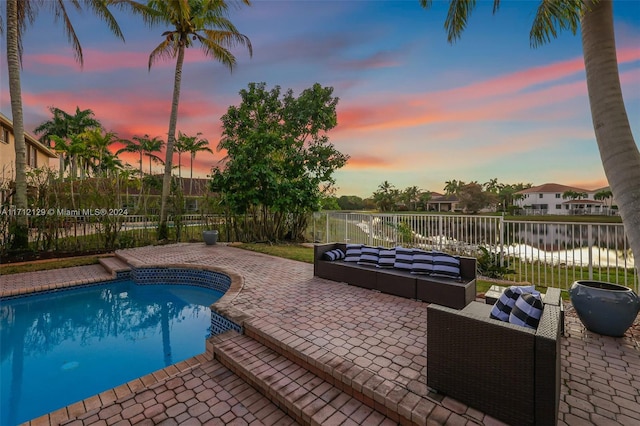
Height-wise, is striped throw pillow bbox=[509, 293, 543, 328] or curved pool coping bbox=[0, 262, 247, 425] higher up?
striped throw pillow bbox=[509, 293, 543, 328]

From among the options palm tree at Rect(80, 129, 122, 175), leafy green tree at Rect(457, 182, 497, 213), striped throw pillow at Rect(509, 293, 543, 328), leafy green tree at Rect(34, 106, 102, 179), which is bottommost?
striped throw pillow at Rect(509, 293, 543, 328)

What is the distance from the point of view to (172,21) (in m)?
10.8

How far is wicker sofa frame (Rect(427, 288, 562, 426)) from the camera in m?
1.84

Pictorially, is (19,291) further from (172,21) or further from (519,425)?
(172,21)

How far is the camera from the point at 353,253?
19.1 feet

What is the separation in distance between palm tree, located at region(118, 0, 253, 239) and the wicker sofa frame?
1163 cm

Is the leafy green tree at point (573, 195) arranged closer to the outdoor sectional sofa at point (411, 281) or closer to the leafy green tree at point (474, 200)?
the leafy green tree at point (474, 200)

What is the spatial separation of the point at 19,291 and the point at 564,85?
1392 centimetres

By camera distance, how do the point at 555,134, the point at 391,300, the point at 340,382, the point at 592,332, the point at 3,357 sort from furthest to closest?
the point at 555,134
the point at 391,300
the point at 3,357
the point at 592,332
the point at 340,382

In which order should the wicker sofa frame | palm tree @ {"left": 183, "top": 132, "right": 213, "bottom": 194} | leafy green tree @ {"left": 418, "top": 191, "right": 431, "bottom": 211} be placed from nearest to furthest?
1. the wicker sofa frame
2. palm tree @ {"left": 183, "top": 132, "right": 213, "bottom": 194}
3. leafy green tree @ {"left": 418, "top": 191, "right": 431, "bottom": 211}

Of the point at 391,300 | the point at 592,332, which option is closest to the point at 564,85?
the point at 592,332

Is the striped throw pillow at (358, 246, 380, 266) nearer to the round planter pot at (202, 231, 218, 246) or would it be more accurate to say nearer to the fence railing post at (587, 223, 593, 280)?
the fence railing post at (587, 223, 593, 280)

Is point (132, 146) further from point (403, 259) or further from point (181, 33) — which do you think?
point (403, 259)

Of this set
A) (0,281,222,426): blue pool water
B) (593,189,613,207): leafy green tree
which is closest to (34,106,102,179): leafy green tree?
(0,281,222,426): blue pool water
